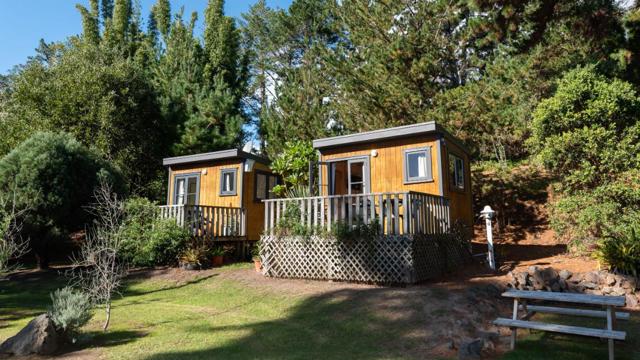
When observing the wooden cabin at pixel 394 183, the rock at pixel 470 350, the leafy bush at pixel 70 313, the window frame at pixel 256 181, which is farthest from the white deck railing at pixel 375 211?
the leafy bush at pixel 70 313

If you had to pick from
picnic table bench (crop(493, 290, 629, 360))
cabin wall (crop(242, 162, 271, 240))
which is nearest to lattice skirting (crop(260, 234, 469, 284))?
picnic table bench (crop(493, 290, 629, 360))

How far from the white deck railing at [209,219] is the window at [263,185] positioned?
3.56 feet

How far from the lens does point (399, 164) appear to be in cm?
1041

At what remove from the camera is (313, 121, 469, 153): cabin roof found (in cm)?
977

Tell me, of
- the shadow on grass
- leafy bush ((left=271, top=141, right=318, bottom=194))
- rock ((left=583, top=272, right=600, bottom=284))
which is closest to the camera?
the shadow on grass

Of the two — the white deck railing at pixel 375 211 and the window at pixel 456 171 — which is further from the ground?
the window at pixel 456 171

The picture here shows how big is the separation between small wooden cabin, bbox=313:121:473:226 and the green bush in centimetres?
422

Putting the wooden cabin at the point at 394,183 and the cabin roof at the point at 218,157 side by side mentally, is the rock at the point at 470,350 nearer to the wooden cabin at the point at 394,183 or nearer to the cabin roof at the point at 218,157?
the wooden cabin at the point at 394,183

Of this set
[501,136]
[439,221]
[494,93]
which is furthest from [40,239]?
[501,136]

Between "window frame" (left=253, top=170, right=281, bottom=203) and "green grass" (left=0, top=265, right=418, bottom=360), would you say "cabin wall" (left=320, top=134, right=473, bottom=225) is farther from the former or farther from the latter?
"green grass" (left=0, top=265, right=418, bottom=360)

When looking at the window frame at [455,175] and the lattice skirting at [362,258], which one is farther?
the window frame at [455,175]

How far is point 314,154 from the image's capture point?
1345 cm

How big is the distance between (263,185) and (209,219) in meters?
2.92

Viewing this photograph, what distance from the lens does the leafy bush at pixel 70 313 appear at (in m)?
5.19
